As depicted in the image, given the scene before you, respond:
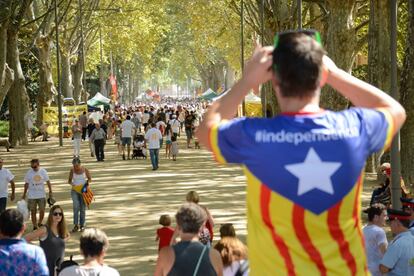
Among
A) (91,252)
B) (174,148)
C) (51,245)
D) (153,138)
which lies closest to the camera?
(91,252)

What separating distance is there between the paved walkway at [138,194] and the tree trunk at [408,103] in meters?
3.17

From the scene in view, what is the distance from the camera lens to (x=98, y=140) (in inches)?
1299

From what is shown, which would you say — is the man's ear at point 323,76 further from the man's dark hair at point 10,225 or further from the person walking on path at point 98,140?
the person walking on path at point 98,140

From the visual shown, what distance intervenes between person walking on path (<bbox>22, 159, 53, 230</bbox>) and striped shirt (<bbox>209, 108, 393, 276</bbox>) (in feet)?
44.9

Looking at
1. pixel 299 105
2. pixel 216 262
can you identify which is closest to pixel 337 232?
pixel 299 105

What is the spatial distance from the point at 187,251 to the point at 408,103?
33.3ft

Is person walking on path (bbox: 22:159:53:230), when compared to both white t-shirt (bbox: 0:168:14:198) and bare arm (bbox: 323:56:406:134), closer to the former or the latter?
white t-shirt (bbox: 0:168:14:198)

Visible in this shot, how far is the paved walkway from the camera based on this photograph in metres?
14.9

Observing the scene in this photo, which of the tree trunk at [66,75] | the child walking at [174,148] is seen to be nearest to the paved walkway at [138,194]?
the child walking at [174,148]

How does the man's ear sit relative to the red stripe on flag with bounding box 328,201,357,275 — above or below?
above

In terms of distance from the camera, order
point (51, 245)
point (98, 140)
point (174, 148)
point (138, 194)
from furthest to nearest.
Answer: point (174, 148)
point (98, 140)
point (138, 194)
point (51, 245)

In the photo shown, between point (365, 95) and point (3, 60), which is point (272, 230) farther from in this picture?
point (3, 60)

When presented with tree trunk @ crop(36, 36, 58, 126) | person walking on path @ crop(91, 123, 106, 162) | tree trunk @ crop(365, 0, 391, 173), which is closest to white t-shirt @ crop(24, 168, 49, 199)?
tree trunk @ crop(365, 0, 391, 173)

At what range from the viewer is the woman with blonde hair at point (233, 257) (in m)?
7.09
